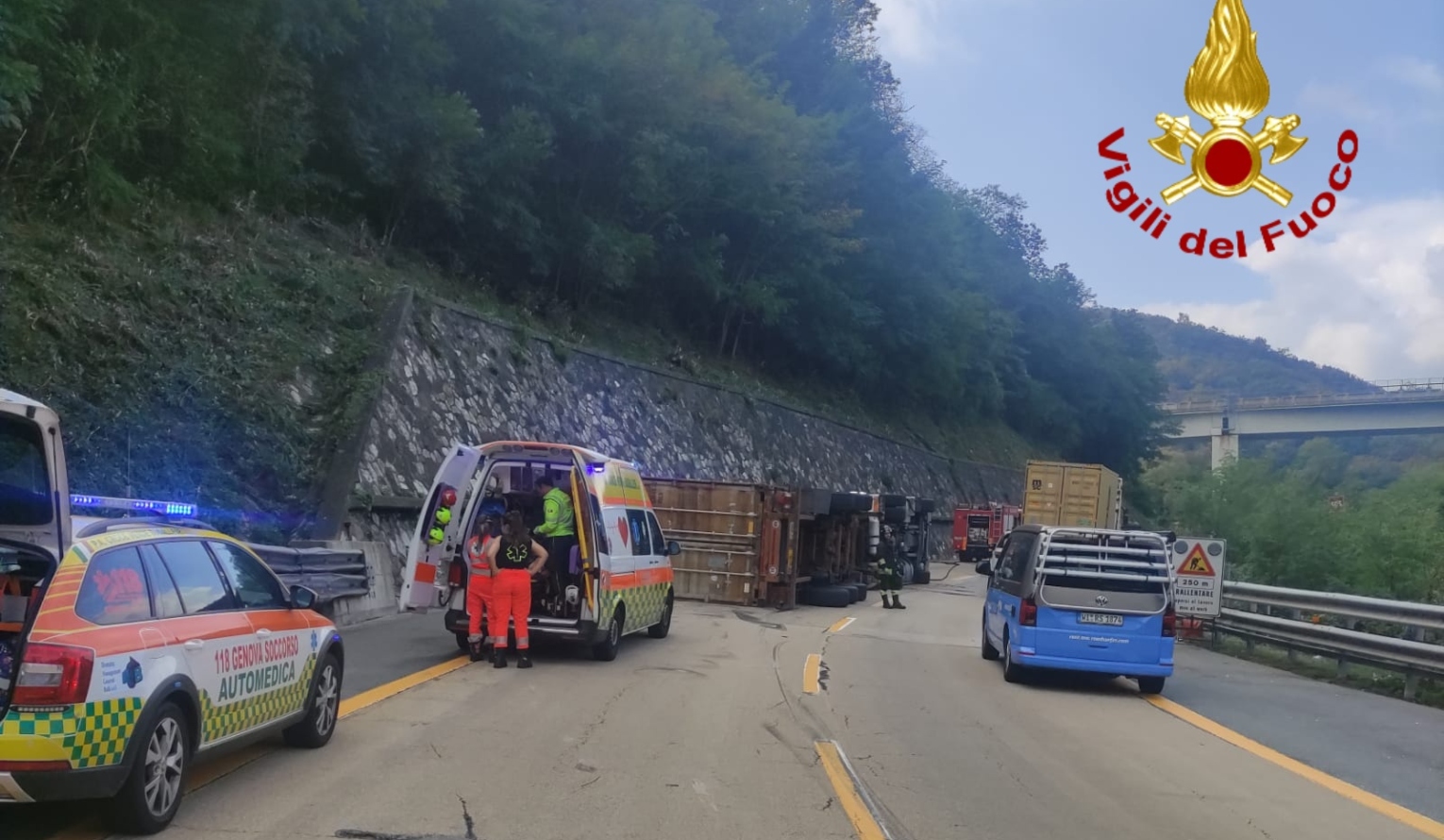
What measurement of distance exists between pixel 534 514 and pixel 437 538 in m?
1.55

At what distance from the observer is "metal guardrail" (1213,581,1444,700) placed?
45.5 ft

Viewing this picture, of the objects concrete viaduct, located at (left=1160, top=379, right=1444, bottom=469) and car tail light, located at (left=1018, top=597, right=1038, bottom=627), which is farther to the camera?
concrete viaduct, located at (left=1160, top=379, right=1444, bottom=469)

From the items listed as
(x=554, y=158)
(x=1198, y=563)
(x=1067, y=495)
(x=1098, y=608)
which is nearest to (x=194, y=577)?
(x=1098, y=608)

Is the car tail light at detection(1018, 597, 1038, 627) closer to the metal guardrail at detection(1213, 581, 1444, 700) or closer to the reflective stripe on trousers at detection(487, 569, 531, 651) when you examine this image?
the metal guardrail at detection(1213, 581, 1444, 700)

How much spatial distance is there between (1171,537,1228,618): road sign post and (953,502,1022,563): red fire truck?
96.0 feet

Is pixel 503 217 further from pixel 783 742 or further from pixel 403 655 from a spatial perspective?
pixel 783 742

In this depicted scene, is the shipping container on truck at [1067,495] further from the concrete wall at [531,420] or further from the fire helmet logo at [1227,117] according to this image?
the fire helmet logo at [1227,117]

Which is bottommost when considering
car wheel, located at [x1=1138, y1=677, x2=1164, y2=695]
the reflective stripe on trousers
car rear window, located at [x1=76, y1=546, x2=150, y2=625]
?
car wheel, located at [x1=1138, y1=677, x2=1164, y2=695]

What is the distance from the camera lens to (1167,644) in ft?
44.5

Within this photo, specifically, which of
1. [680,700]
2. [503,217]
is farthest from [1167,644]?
[503,217]

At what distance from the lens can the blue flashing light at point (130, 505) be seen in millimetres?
7098

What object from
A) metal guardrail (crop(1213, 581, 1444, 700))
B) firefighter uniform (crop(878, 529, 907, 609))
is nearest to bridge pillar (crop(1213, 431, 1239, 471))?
firefighter uniform (crop(878, 529, 907, 609))

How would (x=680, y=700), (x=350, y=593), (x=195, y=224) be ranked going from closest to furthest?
1. (x=680, y=700)
2. (x=350, y=593)
3. (x=195, y=224)

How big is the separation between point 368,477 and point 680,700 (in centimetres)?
960
